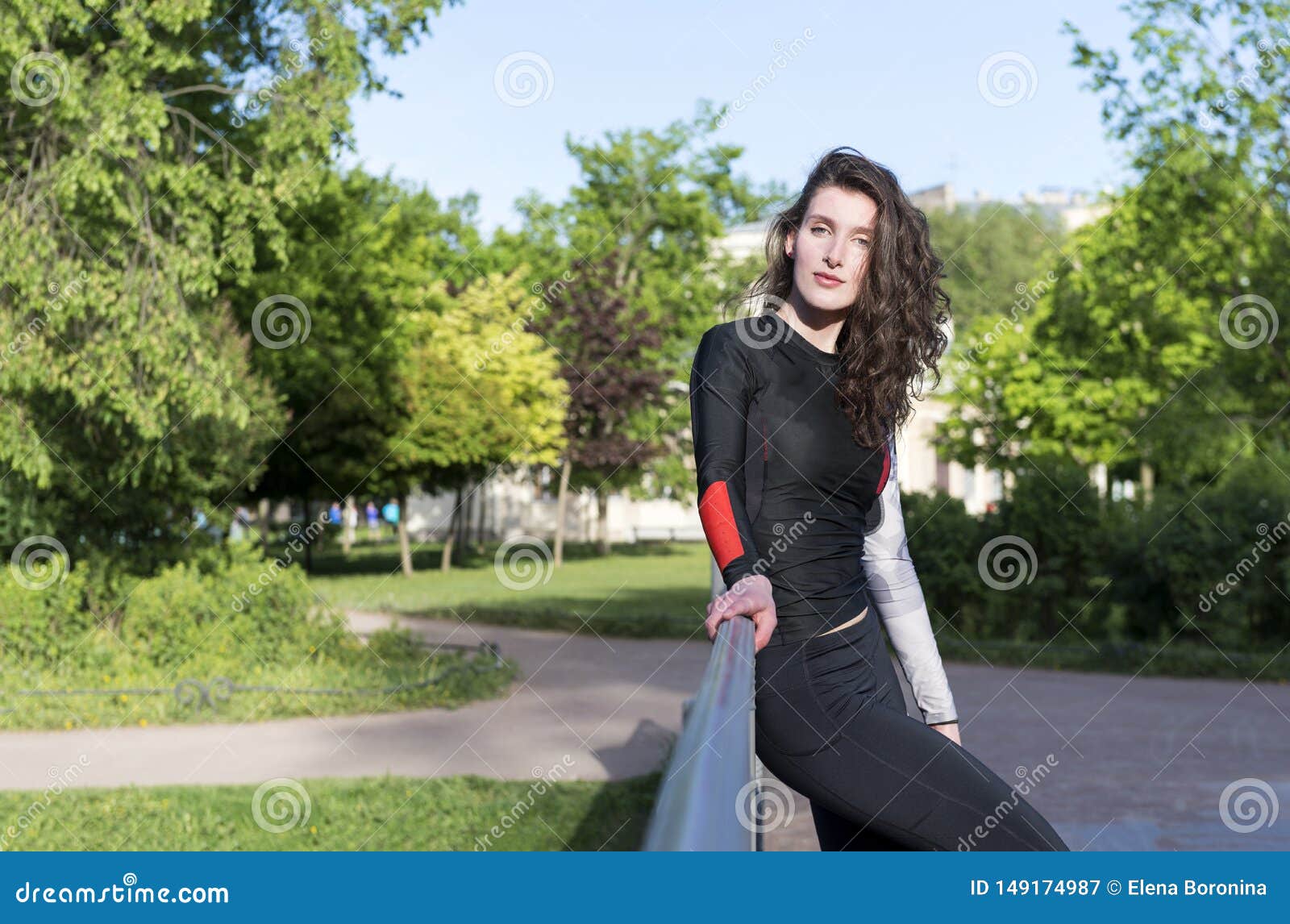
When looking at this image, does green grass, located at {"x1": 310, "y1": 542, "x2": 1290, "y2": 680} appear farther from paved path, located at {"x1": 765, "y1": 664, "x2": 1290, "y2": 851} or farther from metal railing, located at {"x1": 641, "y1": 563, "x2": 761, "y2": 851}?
metal railing, located at {"x1": 641, "y1": 563, "x2": 761, "y2": 851}

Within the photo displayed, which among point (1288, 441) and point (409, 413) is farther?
point (409, 413)

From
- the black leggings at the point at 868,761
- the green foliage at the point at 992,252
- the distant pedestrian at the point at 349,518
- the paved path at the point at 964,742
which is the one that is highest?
the green foliage at the point at 992,252

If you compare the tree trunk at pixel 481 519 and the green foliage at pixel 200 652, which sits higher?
the green foliage at pixel 200 652

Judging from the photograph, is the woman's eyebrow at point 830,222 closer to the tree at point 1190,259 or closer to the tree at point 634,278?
the tree at point 1190,259

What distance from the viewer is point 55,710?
34.7ft

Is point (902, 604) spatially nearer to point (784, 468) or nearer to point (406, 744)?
point (784, 468)

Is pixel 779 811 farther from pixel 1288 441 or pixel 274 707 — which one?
pixel 1288 441

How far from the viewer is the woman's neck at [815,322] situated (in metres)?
2.31

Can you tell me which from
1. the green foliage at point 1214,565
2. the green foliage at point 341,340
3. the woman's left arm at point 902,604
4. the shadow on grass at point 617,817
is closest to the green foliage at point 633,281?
the green foliage at point 341,340

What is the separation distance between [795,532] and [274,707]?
936 cm

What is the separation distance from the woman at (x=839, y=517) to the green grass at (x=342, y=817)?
14.0ft

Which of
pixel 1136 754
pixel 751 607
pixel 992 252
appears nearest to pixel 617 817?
pixel 1136 754

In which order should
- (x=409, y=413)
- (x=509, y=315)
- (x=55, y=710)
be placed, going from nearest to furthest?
(x=55, y=710) < (x=409, y=413) < (x=509, y=315)
